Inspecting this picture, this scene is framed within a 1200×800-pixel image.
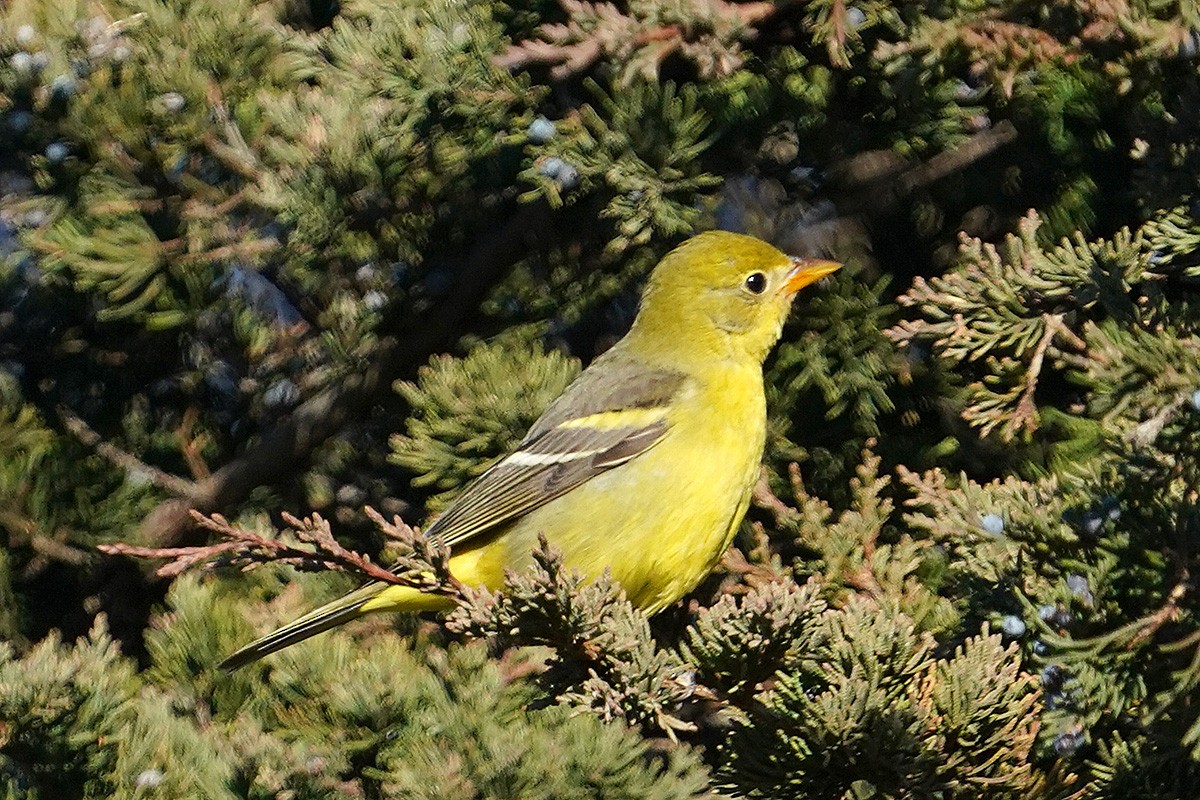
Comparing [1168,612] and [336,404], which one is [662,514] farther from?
[1168,612]

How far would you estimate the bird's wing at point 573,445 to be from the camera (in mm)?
3711

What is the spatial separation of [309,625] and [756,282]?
168 centimetres

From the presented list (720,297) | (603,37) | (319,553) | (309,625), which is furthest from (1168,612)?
(720,297)

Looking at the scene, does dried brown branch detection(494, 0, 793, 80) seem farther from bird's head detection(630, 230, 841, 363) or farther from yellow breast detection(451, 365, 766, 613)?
yellow breast detection(451, 365, 766, 613)

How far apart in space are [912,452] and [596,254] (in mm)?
1090

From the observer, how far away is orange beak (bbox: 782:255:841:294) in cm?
365

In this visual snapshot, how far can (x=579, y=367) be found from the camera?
12.7 feet

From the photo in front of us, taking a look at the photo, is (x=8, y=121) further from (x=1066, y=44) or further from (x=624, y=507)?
(x=1066, y=44)

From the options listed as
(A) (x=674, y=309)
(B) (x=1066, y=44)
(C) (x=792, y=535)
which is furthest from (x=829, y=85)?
(C) (x=792, y=535)

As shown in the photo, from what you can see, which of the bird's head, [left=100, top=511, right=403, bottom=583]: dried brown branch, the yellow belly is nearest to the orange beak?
the bird's head

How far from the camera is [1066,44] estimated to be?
3119mm

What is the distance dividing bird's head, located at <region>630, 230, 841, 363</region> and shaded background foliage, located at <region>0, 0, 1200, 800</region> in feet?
0.34

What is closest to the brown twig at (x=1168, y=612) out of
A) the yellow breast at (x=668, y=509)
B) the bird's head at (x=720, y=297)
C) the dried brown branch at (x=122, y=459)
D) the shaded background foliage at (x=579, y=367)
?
the shaded background foliage at (x=579, y=367)

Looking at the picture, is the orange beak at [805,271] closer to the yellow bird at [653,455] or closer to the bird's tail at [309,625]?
the yellow bird at [653,455]
